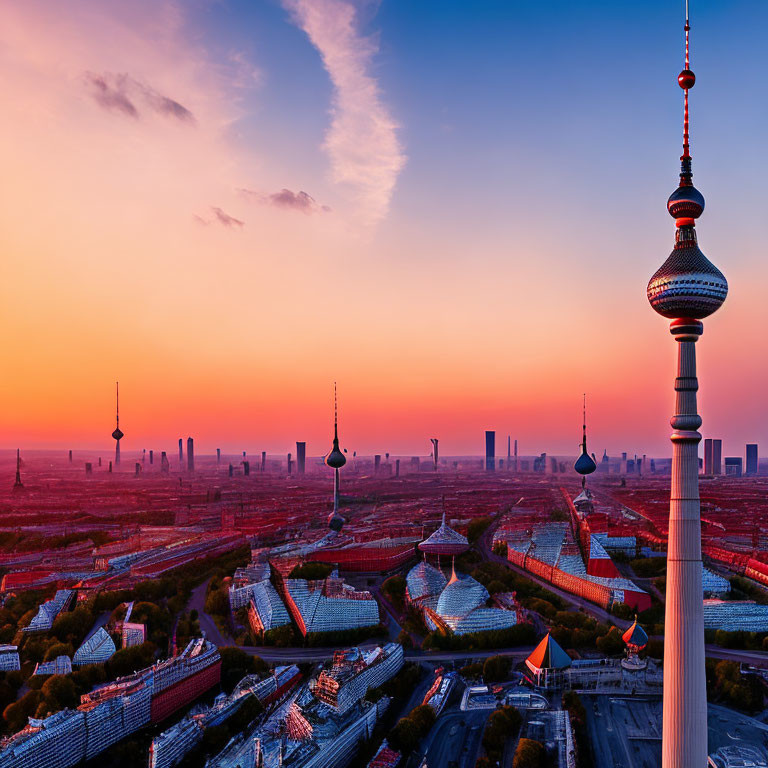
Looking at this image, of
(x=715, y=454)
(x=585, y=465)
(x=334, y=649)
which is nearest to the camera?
(x=334, y=649)

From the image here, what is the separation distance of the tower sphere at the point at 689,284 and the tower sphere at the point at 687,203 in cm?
43

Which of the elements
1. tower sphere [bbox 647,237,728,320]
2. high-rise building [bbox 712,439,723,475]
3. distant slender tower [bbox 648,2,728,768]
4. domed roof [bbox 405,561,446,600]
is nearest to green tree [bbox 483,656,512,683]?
domed roof [bbox 405,561,446,600]

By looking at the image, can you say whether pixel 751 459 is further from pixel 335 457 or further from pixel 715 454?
pixel 335 457

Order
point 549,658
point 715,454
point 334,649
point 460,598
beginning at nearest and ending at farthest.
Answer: point 549,658, point 334,649, point 460,598, point 715,454

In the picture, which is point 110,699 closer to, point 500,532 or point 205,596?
point 205,596

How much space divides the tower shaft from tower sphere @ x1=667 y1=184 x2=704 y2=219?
3971 mm

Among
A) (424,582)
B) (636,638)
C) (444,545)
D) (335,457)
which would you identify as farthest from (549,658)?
(335,457)

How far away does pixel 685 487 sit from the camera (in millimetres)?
15266

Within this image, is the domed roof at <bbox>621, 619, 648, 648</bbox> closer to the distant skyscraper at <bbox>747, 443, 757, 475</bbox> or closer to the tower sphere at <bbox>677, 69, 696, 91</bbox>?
the tower sphere at <bbox>677, 69, 696, 91</bbox>

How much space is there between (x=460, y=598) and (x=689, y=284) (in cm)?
2347

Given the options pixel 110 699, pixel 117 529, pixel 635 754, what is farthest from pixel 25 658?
pixel 117 529

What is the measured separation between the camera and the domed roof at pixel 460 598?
3209cm

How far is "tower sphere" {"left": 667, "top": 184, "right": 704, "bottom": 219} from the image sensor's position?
15789 mm

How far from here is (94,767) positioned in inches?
784
